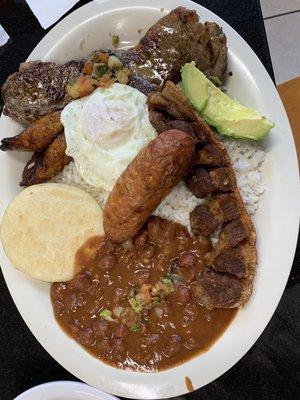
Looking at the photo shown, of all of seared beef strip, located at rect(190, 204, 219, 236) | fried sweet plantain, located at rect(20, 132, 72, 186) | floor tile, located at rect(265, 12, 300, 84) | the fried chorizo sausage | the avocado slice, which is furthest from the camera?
floor tile, located at rect(265, 12, 300, 84)

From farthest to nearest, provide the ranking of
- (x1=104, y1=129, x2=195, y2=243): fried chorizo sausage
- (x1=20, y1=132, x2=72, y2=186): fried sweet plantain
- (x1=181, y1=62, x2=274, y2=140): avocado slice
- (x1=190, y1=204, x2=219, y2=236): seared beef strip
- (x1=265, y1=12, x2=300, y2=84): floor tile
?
(x1=265, y1=12, x2=300, y2=84): floor tile
(x1=20, y1=132, x2=72, y2=186): fried sweet plantain
(x1=190, y1=204, x2=219, y2=236): seared beef strip
(x1=181, y1=62, x2=274, y2=140): avocado slice
(x1=104, y1=129, x2=195, y2=243): fried chorizo sausage

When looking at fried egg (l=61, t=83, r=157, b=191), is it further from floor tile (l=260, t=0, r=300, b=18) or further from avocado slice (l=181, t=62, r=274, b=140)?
floor tile (l=260, t=0, r=300, b=18)

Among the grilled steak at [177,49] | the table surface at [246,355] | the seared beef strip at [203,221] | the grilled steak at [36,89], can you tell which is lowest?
the table surface at [246,355]

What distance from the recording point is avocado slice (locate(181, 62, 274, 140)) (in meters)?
2.32

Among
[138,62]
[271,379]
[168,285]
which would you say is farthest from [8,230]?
[271,379]

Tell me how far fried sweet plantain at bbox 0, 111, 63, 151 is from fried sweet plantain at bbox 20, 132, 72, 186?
4 cm

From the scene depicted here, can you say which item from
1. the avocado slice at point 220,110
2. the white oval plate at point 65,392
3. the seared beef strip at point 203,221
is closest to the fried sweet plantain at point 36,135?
the avocado slice at point 220,110

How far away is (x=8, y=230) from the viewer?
→ 8.48 feet

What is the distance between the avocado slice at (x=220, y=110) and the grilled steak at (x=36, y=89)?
56cm

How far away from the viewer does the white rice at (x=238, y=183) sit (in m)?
2.49

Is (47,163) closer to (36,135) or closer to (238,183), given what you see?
(36,135)

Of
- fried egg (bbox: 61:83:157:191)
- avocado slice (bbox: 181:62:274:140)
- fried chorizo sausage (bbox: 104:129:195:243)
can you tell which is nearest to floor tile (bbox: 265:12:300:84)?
avocado slice (bbox: 181:62:274:140)

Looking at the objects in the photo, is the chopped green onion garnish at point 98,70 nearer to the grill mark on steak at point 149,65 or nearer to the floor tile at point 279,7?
the grill mark on steak at point 149,65

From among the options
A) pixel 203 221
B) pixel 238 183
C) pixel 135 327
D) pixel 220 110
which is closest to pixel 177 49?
pixel 220 110
